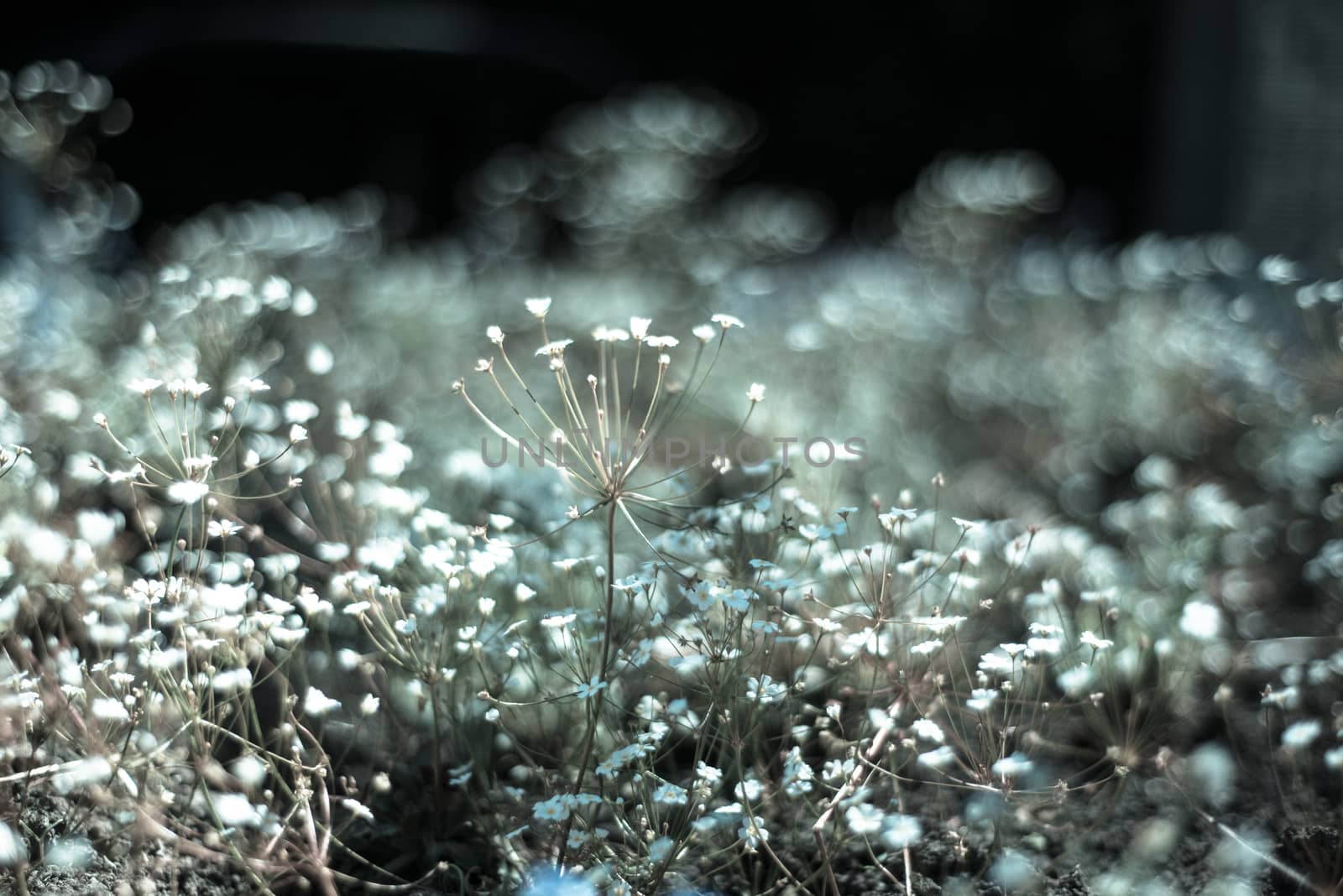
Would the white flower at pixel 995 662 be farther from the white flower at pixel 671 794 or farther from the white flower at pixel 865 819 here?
the white flower at pixel 671 794

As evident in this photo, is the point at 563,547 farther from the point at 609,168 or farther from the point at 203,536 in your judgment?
the point at 609,168

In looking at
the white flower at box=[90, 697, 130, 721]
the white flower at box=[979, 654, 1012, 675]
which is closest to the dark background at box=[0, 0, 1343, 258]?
the white flower at box=[979, 654, 1012, 675]

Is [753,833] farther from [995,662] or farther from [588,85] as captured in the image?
[588,85]

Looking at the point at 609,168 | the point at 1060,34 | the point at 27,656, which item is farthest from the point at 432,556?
the point at 1060,34

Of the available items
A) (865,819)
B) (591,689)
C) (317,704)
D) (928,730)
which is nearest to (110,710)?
(317,704)

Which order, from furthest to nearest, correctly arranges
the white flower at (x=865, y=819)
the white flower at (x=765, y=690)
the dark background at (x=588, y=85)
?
the dark background at (x=588, y=85) → the white flower at (x=765, y=690) → the white flower at (x=865, y=819)

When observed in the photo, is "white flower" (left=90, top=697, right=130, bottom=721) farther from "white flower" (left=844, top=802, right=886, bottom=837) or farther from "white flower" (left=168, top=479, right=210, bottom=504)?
"white flower" (left=844, top=802, right=886, bottom=837)

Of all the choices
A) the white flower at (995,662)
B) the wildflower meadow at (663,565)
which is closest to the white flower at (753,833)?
the wildflower meadow at (663,565)
